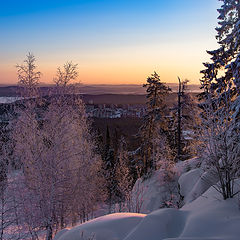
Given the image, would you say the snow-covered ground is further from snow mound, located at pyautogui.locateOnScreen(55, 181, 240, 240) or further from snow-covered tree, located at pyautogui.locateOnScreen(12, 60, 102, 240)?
snow-covered tree, located at pyautogui.locateOnScreen(12, 60, 102, 240)

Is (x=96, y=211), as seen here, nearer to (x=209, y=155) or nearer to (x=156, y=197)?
(x=156, y=197)

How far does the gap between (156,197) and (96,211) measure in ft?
35.7

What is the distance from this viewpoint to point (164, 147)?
68.1 feet

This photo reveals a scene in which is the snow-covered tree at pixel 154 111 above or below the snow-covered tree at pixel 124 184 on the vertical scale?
above

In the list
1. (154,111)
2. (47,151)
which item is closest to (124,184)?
(47,151)

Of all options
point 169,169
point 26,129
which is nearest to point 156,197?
point 169,169

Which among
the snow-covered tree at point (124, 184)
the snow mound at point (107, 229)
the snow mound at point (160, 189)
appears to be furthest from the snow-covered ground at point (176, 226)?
the snow mound at point (160, 189)

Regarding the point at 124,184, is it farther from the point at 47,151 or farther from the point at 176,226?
the point at 176,226

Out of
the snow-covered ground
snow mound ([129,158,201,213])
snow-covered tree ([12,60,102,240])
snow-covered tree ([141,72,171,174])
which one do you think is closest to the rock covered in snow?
the snow-covered ground

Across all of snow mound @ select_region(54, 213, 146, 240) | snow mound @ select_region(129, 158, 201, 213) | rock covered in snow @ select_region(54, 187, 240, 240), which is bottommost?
snow mound @ select_region(129, 158, 201, 213)

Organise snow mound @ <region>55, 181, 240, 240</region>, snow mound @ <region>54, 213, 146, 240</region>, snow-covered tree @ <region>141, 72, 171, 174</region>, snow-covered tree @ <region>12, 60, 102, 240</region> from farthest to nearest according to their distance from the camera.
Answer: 1. snow-covered tree @ <region>141, 72, 171, 174</region>
2. snow-covered tree @ <region>12, 60, 102, 240</region>
3. snow mound @ <region>54, 213, 146, 240</region>
4. snow mound @ <region>55, 181, 240, 240</region>

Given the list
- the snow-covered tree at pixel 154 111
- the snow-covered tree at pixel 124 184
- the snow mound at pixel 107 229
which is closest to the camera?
the snow mound at pixel 107 229

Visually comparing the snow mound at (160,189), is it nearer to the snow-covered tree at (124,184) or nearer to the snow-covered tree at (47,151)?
the snow-covered tree at (124,184)

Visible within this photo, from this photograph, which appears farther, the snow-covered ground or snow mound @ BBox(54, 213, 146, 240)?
snow mound @ BBox(54, 213, 146, 240)
